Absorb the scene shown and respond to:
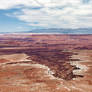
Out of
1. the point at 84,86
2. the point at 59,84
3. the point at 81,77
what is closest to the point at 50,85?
the point at 59,84

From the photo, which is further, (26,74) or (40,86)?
(26,74)

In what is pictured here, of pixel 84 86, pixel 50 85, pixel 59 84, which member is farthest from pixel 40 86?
pixel 84 86

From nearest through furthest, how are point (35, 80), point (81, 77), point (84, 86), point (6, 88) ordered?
1. point (6, 88)
2. point (84, 86)
3. point (35, 80)
4. point (81, 77)

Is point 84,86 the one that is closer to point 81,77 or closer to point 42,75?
point 81,77

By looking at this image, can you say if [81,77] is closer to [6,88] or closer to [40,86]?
[40,86]

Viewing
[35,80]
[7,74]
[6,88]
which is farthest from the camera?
[7,74]

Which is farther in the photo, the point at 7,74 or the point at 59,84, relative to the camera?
the point at 7,74

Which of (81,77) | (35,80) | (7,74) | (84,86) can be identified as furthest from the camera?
(7,74)

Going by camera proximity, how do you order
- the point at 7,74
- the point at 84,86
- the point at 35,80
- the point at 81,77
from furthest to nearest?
the point at 7,74 → the point at 81,77 → the point at 35,80 → the point at 84,86
